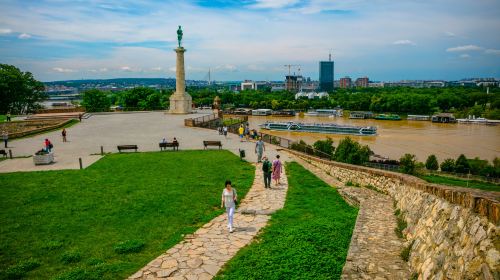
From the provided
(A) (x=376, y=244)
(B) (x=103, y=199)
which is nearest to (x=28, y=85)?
(B) (x=103, y=199)

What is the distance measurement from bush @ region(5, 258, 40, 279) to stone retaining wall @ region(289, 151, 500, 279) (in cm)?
646

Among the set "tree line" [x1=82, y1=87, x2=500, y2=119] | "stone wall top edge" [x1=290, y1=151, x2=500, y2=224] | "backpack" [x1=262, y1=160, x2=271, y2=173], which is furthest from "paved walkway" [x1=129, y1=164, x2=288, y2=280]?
"tree line" [x1=82, y1=87, x2=500, y2=119]

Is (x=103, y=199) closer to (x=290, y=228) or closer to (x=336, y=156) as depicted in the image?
(x=290, y=228)

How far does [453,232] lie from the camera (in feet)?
15.9

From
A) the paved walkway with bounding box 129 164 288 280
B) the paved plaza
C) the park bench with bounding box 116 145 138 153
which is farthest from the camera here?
the park bench with bounding box 116 145 138 153

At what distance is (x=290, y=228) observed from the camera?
7801mm

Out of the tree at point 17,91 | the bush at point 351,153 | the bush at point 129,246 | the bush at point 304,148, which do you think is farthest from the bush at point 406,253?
the tree at point 17,91

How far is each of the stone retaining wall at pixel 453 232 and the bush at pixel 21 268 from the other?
646 centimetres

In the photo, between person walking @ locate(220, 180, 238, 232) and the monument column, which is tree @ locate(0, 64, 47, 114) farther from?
person walking @ locate(220, 180, 238, 232)

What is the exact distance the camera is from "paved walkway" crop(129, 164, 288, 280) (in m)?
6.13

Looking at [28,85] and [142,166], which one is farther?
[28,85]

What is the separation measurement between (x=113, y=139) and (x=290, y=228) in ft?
62.9

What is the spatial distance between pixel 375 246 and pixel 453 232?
6.29 ft

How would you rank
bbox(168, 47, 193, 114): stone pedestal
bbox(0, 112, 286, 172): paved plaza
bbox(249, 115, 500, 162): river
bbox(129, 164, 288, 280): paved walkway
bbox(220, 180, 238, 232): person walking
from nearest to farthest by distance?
1. bbox(129, 164, 288, 280): paved walkway
2. bbox(220, 180, 238, 232): person walking
3. bbox(0, 112, 286, 172): paved plaza
4. bbox(249, 115, 500, 162): river
5. bbox(168, 47, 193, 114): stone pedestal
